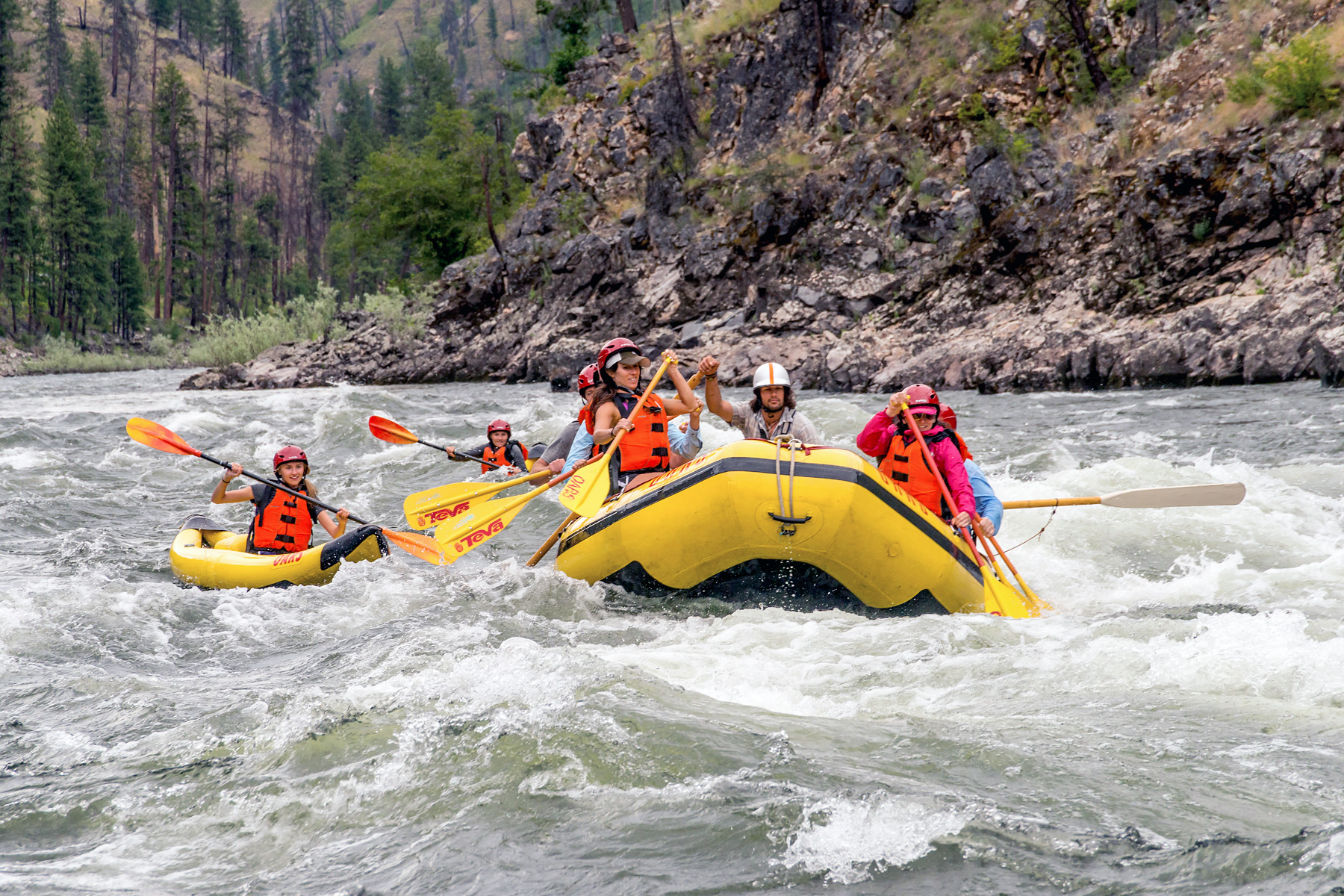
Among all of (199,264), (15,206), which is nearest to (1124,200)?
(15,206)

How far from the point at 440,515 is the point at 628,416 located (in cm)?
158

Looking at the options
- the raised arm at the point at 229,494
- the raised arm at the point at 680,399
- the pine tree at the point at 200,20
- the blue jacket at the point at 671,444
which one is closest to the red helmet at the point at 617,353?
the raised arm at the point at 680,399

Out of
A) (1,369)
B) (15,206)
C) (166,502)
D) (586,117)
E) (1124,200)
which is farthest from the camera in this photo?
(15,206)

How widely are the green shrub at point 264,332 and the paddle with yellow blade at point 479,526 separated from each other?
79.1 ft

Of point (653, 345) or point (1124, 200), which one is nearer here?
point (1124, 200)

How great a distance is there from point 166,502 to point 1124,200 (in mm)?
14807

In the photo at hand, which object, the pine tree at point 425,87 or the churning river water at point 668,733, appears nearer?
the churning river water at point 668,733

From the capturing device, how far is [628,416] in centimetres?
608

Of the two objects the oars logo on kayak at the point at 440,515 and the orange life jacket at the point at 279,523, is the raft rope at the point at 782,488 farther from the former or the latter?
the orange life jacket at the point at 279,523

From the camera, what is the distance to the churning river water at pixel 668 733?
254 centimetres

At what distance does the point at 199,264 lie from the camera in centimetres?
5138

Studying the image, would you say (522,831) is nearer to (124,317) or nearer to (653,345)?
(653,345)

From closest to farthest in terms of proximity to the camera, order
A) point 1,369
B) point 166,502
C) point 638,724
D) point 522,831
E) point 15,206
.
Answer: point 522,831 < point 638,724 < point 166,502 < point 1,369 < point 15,206

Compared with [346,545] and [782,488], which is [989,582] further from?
[346,545]
